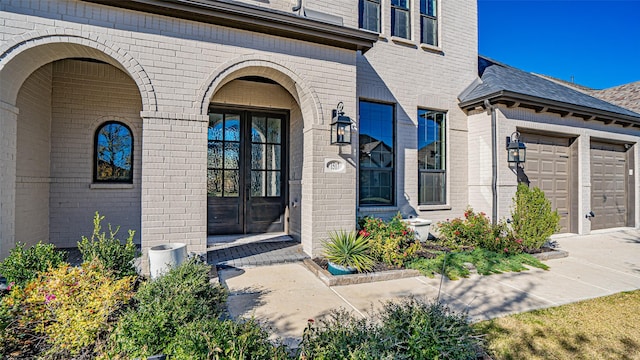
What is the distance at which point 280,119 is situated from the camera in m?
6.89

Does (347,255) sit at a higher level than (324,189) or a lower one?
lower

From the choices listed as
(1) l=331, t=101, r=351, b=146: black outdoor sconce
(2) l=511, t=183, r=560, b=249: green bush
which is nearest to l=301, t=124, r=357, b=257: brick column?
(1) l=331, t=101, r=351, b=146: black outdoor sconce

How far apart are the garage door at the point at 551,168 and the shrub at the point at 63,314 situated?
27.3 feet

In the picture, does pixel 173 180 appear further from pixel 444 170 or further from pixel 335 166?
pixel 444 170

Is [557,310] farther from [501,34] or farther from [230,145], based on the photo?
[501,34]

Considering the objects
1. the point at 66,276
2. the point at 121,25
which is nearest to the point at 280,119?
the point at 121,25

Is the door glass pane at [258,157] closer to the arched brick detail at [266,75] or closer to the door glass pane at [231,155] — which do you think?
the door glass pane at [231,155]

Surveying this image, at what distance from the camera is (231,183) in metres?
6.52

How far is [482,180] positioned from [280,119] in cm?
492

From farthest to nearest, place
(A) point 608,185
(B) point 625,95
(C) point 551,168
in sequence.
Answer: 1. (B) point 625,95
2. (A) point 608,185
3. (C) point 551,168

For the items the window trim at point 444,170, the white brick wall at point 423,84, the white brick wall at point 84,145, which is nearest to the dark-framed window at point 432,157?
the window trim at point 444,170

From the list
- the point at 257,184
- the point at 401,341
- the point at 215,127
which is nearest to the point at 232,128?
the point at 215,127

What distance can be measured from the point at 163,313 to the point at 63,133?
487 centimetres

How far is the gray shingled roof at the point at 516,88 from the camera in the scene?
7064mm
